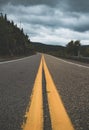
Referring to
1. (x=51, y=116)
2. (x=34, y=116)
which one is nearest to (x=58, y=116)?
(x=51, y=116)

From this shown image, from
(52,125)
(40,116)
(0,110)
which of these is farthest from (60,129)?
(0,110)

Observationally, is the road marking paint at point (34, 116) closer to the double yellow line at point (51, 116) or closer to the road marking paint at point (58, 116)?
the double yellow line at point (51, 116)

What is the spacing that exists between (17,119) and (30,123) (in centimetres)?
33

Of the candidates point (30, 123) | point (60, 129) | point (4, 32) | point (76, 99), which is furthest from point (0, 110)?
point (4, 32)

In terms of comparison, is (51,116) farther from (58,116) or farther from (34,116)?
(34,116)

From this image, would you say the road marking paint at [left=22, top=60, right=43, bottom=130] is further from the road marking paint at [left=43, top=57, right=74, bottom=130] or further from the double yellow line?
the road marking paint at [left=43, top=57, right=74, bottom=130]

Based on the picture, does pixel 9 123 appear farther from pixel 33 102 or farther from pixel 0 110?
pixel 33 102

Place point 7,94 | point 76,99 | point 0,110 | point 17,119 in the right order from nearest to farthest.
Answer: point 17,119
point 0,110
point 76,99
point 7,94

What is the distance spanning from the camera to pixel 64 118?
12.3 ft

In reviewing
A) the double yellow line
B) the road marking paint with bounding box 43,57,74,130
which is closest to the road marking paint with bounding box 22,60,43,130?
the double yellow line

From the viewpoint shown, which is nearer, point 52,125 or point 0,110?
point 52,125

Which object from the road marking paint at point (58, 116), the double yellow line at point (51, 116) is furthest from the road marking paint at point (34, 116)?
the road marking paint at point (58, 116)

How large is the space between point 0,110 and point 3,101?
76 centimetres

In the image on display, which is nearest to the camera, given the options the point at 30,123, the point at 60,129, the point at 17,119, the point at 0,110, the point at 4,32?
the point at 60,129
